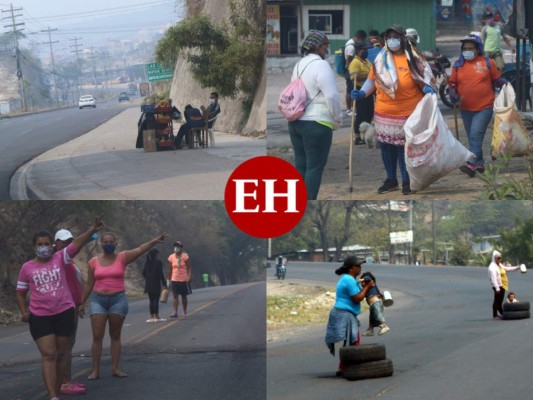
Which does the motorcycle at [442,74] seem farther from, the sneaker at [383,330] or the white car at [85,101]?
the white car at [85,101]

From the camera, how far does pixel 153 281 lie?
7.88 metres

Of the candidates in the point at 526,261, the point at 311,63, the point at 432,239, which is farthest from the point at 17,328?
the point at 526,261

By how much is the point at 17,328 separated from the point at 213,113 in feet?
13.4

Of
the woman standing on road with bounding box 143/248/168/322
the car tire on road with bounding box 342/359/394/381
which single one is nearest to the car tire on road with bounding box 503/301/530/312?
the car tire on road with bounding box 342/359/394/381

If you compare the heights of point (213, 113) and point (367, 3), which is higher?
point (367, 3)

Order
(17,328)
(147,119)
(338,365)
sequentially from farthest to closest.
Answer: (147,119) < (338,365) < (17,328)

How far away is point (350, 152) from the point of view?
9445mm

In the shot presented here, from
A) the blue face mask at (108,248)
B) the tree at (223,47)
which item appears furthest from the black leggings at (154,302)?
the tree at (223,47)

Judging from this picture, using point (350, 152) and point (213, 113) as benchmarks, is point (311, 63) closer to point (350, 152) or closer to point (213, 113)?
point (350, 152)

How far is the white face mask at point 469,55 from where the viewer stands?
9617 mm

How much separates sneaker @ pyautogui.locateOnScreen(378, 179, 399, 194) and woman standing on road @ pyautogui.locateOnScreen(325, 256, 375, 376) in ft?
4.89

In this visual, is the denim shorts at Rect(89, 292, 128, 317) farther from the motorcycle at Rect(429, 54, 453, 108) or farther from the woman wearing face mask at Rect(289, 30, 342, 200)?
the motorcycle at Rect(429, 54, 453, 108)

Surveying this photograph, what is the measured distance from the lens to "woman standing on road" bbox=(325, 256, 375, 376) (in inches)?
325

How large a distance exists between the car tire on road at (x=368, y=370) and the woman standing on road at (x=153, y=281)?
4.32ft
